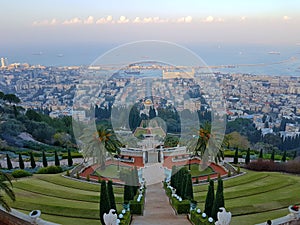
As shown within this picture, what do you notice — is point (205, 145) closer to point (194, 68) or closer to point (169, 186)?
point (169, 186)

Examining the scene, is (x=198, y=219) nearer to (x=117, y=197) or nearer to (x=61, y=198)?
(x=117, y=197)

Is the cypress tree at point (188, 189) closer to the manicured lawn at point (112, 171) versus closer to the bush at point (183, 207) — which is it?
the bush at point (183, 207)

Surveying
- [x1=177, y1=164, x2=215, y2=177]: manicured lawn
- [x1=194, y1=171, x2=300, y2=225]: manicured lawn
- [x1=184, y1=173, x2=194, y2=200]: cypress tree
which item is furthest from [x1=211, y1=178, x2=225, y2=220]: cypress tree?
[x1=177, y1=164, x2=215, y2=177]: manicured lawn

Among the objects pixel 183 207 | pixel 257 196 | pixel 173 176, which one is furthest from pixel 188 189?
pixel 257 196

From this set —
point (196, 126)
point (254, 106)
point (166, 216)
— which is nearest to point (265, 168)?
point (196, 126)

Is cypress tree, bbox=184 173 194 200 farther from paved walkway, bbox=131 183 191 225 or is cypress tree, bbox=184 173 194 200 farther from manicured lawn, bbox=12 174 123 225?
manicured lawn, bbox=12 174 123 225
